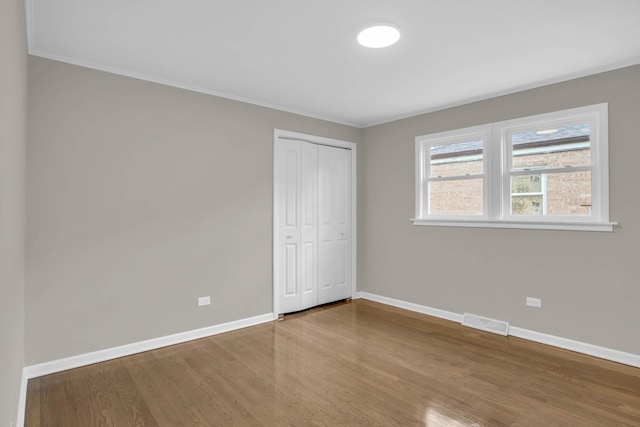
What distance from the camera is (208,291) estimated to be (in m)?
3.72

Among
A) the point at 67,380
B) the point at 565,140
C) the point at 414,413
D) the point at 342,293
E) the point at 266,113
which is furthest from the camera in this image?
the point at 342,293

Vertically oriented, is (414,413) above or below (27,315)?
below

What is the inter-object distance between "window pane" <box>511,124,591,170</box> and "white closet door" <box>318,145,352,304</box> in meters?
2.17

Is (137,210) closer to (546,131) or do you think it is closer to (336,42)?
(336,42)

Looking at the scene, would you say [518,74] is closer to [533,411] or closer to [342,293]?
[533,411]

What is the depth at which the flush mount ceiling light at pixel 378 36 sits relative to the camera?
2.46 m

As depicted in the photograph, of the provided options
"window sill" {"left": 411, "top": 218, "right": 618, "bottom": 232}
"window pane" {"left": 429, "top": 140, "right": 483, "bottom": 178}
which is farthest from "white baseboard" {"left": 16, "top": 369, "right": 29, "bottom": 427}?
"window pane" {"left": 429, "top": 140, "right": 483, "bottom": 178}

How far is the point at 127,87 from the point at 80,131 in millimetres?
570

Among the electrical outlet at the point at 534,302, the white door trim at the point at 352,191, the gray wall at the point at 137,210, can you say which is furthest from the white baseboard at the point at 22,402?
the electrical outlet at the point at 534,302

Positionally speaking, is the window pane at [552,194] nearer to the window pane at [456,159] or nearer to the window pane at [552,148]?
the window pane at [552,148]

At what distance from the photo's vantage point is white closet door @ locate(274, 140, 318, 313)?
4379mm

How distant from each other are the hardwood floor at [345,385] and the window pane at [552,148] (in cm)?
177

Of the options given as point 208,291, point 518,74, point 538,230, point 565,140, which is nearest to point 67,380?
point 208,291

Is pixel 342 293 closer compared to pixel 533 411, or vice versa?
pixel 533 411
